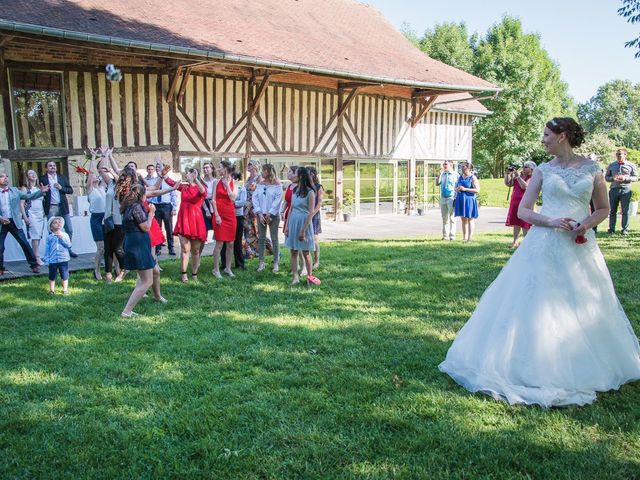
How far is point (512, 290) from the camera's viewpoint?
4145 millimetres

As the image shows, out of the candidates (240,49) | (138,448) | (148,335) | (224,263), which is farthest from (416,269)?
(240,49)

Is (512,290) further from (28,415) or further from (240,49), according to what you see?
(240,49)

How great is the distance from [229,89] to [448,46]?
32139 mm

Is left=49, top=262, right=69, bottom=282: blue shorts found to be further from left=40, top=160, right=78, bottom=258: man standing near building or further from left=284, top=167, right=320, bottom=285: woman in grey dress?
left=284, top=167, right=320, bottom=285: woman in grey dress

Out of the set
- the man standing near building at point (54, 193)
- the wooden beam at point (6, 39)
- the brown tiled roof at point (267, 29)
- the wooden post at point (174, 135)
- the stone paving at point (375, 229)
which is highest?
the brown tiled roof at point (267, 29)

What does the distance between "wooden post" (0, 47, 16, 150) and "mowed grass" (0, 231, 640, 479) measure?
20.9 feet

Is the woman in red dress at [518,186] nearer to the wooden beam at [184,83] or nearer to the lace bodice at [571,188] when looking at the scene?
the lace bodice at [571,188]

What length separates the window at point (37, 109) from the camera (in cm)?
1227

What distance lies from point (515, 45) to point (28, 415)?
146 ft

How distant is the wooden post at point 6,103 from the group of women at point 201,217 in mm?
4341

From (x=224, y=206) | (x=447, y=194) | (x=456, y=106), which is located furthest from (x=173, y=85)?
(x=456, y=106)

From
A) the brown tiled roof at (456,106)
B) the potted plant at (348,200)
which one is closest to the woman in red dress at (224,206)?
the potted plant at (348,200)

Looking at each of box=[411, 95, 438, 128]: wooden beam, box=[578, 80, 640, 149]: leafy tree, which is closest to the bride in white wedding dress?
box=[411, 95, 438, 128]: wooden beam

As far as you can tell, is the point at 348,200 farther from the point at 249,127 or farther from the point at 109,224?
the point at 109,224
